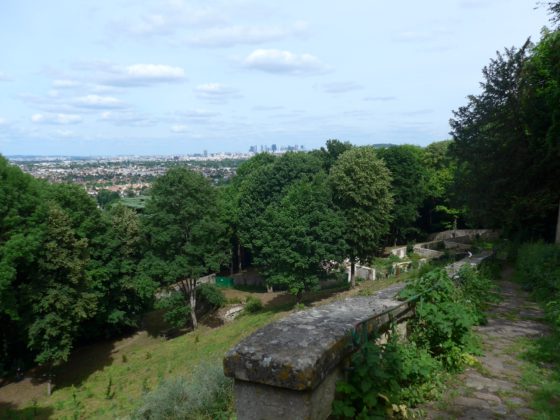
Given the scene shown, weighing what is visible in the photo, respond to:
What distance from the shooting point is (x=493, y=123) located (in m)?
18.8

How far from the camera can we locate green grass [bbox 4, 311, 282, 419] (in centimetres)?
1619

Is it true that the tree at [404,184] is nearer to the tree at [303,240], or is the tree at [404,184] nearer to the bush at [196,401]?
the tree at [303,240]

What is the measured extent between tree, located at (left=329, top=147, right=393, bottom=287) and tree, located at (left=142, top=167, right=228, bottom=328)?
345 inches

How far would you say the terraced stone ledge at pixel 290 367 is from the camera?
292 cm

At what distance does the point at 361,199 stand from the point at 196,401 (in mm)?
23768

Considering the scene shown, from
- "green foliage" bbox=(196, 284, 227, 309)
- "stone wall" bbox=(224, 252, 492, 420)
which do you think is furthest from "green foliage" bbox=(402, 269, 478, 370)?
"green foliage" bbox=(196, 284, 227, 309)

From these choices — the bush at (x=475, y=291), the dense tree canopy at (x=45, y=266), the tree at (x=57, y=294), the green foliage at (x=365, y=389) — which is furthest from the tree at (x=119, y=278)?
the green foliage at (x=365, y=389)

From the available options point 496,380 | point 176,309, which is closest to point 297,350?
point 496,380

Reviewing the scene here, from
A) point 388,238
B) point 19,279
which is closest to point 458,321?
point 19,279

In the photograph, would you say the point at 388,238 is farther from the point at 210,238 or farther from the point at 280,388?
the point at 280,388

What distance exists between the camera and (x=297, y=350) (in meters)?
3.13

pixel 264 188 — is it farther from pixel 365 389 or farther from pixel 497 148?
pixel 365 389

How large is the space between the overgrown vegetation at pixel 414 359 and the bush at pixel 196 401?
1.86 metres

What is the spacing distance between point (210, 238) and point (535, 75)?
19544 millimetres
